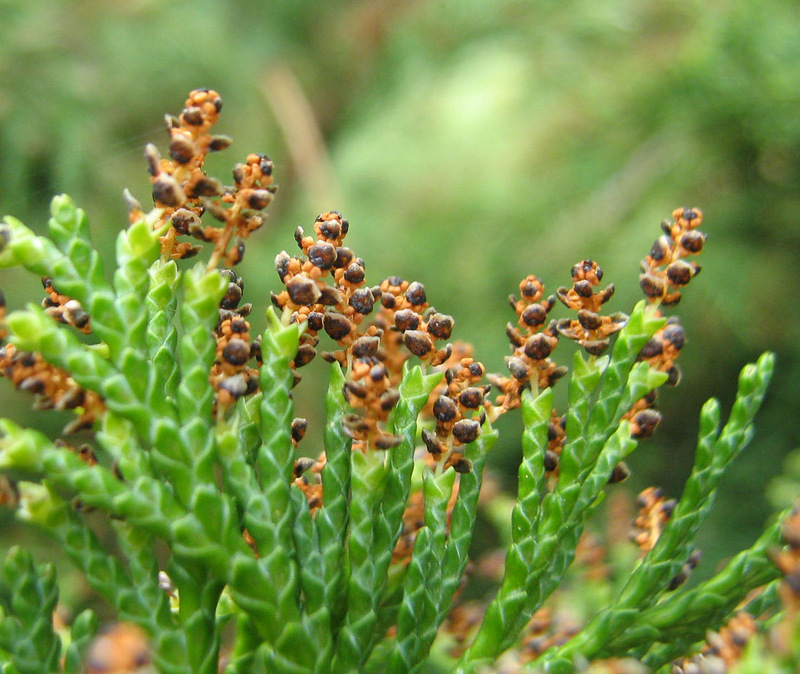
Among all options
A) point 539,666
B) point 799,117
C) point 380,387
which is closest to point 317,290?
point 380,387

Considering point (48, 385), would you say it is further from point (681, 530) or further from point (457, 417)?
point (681, 530)

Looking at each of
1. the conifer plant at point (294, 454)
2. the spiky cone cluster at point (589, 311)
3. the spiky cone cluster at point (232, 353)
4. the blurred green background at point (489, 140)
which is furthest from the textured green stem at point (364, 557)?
the blurred green background at point (489, 140)

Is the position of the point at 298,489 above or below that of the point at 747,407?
above

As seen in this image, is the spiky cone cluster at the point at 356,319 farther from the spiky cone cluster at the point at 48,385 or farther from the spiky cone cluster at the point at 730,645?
the spiky cone cluster at the point at 730,645

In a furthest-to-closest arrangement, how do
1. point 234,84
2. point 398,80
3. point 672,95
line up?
point 398,80 < point 234,84 < point 672,95

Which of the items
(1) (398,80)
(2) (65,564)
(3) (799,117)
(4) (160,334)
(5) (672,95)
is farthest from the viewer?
(1) (398,80)

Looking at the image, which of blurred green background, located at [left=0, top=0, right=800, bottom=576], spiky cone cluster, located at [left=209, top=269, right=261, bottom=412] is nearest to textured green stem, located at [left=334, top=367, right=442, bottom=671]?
spiky cone cluster, located at [left=209, top=269, right=261, bottom=412]

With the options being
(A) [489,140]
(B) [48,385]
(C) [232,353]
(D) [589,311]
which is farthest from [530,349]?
(A) [489,140]

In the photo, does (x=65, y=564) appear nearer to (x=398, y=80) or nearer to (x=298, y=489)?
(x=298, y=489)
